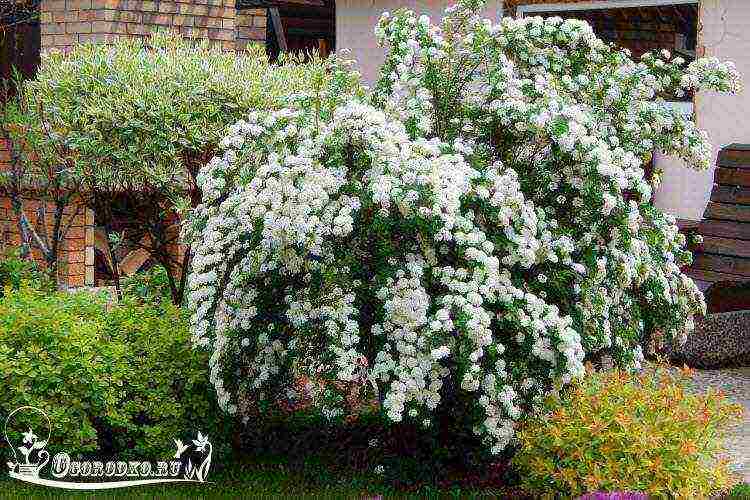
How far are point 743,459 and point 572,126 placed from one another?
2451 mm

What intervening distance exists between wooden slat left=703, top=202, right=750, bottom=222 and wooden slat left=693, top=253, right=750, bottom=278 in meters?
0.34

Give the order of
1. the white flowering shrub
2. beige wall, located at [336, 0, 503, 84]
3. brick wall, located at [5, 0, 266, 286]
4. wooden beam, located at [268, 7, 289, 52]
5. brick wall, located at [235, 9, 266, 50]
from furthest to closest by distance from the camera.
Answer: wooden beam, located at [268, 7, 289, 52]
brick wall, located at [235, 9, 266, 50]
beige wall, located at [336, 0, 503, 84]
brick wall, located at [5, 0, 266, 286]
the white flowering shrub

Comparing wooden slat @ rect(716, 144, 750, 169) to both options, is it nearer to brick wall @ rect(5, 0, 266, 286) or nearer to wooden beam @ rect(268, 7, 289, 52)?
brick wall @ rect(5, 0, 266, 286)

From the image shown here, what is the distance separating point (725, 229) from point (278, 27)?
7.49m

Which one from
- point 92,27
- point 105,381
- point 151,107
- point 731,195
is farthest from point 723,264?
point 92,27

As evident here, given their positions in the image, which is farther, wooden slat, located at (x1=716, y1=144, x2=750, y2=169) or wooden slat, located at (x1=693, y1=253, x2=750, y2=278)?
wooden slat, located at (x1=716, y1=144, x2=750, y2=169)

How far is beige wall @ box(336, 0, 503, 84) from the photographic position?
11859 mm

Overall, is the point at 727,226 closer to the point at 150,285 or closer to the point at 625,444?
the point at 625,444

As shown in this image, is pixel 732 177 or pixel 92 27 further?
pixel 92 27

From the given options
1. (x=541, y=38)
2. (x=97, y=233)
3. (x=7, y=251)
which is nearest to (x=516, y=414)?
(x=541, y=38)

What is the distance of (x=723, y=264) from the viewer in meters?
9.30

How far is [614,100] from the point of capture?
20.0 ft

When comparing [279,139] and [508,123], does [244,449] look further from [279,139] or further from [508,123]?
[508,123]

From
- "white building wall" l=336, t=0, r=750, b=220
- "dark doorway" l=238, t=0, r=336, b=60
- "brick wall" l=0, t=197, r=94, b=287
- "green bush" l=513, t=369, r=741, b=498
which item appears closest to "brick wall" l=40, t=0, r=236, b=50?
"brick wall" l=0, t=197, r=94, b=287
